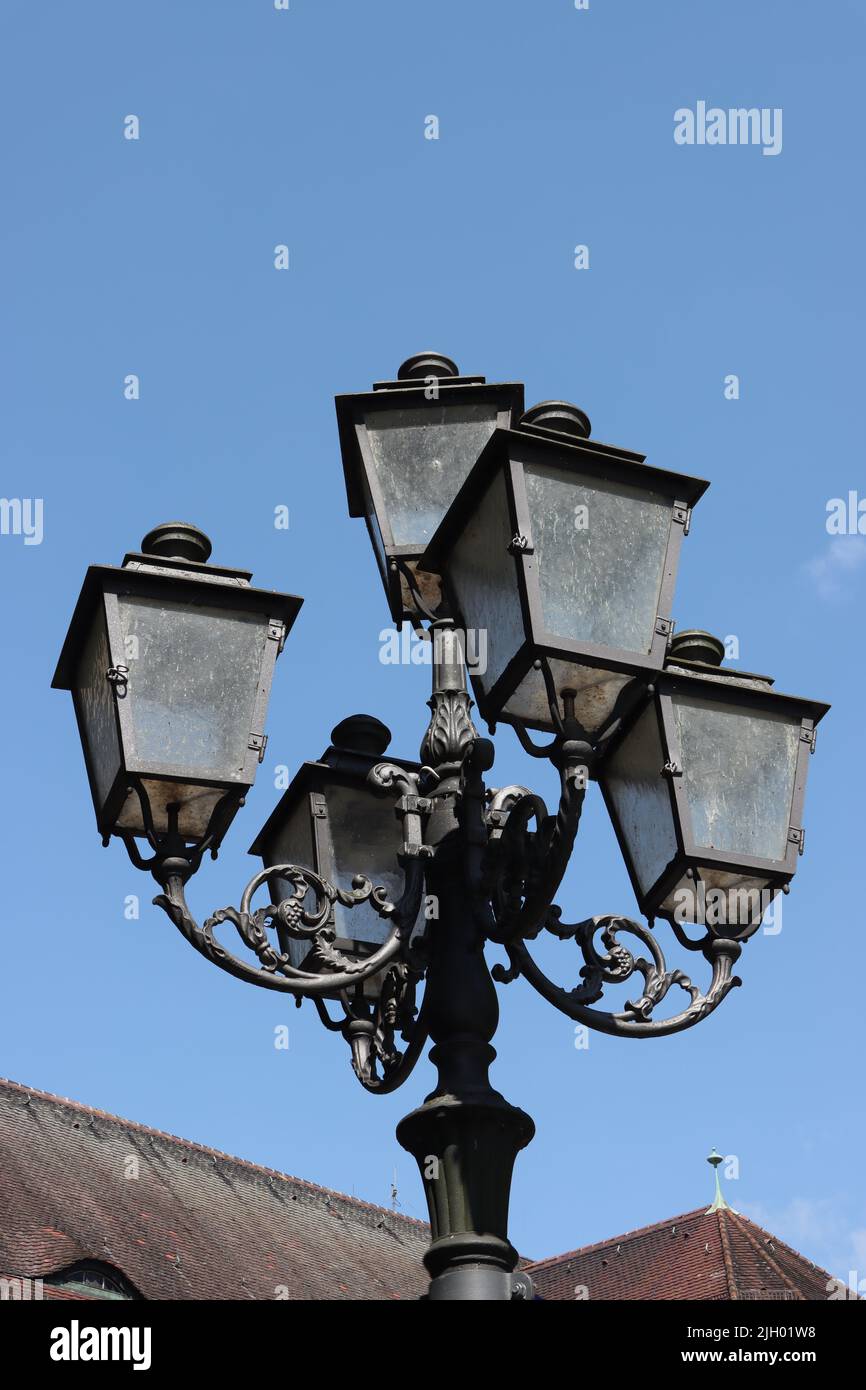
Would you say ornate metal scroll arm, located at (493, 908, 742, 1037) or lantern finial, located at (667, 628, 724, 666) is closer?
ornate metal scroll arm, located at (493, 908, 742, 1037)

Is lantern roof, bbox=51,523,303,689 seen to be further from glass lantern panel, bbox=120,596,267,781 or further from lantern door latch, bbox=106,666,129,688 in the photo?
lantern door latch, bbox=106,666,129,688

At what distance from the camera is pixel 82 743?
5.54m

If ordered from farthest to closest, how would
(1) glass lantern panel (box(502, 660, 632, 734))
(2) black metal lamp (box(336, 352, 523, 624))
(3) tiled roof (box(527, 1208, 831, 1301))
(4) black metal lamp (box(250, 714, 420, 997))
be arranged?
(3) tiled roof (box(527, 1208, 831, 1301)) → (4) black metal lamp (box(250, 714, 420, 997)) → (2) black metal lamp (box(336, 352, 523, 624)) → (1) glass lantern panel (box(502, 660, 632, 734))

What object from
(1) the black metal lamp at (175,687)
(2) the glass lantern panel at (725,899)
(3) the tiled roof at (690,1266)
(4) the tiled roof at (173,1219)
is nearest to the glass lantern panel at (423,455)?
(1) the black metal lamp at (175,687)

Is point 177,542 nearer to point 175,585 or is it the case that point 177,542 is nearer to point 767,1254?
point 175,585

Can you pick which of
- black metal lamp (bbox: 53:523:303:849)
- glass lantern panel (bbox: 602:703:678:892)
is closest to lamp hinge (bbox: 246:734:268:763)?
black metal lamp (bbox: 53:523:303:849)

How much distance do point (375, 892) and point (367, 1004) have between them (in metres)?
0.70

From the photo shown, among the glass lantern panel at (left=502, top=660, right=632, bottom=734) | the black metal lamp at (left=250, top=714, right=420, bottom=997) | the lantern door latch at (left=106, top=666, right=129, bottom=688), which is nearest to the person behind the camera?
the glass lantern panel at (left=502, top=660, right=632, bottom=734)

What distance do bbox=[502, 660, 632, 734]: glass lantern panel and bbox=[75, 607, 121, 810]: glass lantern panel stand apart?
38.4 inches

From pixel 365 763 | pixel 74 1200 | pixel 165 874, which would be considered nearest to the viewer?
pixel 165 874

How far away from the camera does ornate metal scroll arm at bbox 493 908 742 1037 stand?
5.10 metres
